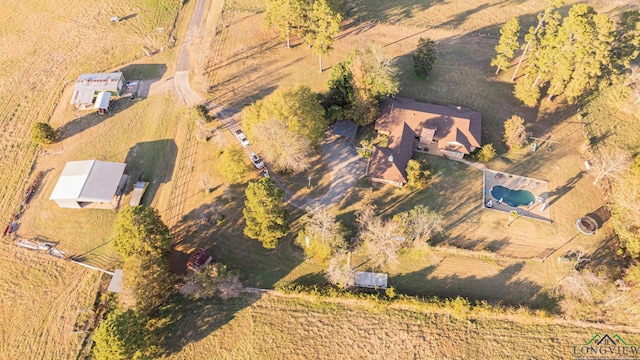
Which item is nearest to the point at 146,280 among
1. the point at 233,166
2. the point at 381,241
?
the point at 233,166

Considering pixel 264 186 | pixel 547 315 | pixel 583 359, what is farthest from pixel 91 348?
pixel 583 359

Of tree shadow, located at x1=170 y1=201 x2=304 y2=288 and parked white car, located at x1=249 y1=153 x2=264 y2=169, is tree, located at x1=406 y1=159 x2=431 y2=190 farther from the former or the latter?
parked white car, located at x1=249 y1=153 x2=264 y2=169

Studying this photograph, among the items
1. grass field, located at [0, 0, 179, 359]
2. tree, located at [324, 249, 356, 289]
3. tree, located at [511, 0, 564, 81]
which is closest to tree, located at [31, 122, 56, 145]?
grass field, located at [0, 0, 179, 359]

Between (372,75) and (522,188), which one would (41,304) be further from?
(522,188)

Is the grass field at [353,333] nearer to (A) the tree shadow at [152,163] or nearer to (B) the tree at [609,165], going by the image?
(A) the tree shadow at [152,163]

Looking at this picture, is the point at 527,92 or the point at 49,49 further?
the point at 49,49

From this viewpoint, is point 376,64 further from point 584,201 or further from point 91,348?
point 91,348
